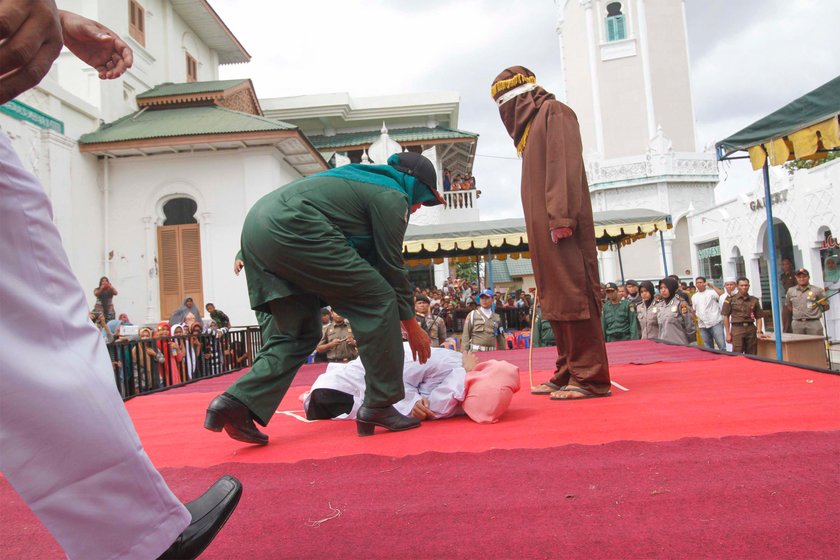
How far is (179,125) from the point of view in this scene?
13.3 m

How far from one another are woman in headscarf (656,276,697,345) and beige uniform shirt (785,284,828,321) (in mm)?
1938

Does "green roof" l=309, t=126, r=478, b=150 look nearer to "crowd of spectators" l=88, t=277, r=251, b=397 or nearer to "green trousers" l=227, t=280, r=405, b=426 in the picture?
"crowd of spectators" l=88, t=277, r=251, b=397

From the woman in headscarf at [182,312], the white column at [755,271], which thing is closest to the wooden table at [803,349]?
the woman in headscarf at [182,312]

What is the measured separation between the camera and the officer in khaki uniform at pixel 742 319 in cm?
799

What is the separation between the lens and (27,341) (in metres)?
1.02

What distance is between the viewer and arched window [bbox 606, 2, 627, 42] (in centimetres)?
2812

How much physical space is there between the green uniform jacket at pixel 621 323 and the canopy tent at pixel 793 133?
3650mm

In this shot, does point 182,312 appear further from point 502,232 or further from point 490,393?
point 490,393

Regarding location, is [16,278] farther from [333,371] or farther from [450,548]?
[333,371]

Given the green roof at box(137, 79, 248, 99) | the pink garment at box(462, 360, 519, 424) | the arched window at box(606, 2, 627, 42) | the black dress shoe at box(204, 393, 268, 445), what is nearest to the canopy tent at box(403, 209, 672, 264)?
the green roof at box(137, 79, 248, 99)

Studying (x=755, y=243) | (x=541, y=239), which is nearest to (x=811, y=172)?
(x=755, y=243)

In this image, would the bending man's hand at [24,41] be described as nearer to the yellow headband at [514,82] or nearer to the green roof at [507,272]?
the yellow headband at [514,82]

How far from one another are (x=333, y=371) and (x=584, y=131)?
2834cm

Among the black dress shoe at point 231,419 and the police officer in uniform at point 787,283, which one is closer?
the black dress shoe at point 231,419
